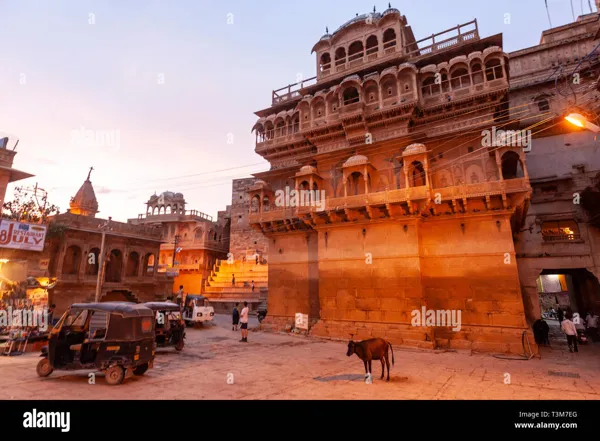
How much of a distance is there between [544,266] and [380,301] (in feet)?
36.5

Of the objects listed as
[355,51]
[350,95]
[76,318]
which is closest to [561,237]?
[350,95]

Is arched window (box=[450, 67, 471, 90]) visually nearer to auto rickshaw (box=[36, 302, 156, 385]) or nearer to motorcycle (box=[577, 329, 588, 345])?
motorcycle (box=[577, 329, 588, 345])

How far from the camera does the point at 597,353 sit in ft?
45.0

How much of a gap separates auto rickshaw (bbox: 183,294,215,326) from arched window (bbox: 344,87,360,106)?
1698 cm

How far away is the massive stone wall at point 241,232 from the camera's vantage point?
47.3 m

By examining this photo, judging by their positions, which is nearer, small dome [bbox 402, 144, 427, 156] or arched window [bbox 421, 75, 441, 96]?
small dome [bbox 402, 144, 427, 156]

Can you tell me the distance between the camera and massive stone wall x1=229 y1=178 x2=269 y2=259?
47.3 m

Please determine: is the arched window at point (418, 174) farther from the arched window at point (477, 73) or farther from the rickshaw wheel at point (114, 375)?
the rickshaw wheel at point (114, 375)

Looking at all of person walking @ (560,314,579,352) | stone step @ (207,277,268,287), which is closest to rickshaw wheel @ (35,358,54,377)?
person walking @ (560,314,579,352)

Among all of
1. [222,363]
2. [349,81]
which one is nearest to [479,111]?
[349,81]

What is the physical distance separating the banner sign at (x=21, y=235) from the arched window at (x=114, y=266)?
7664 mm

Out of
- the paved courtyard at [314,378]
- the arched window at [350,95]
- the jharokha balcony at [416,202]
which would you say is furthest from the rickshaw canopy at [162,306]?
the arched window at [350,95]

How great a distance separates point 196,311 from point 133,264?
14682 mm

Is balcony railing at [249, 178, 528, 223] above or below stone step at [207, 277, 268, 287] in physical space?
above
